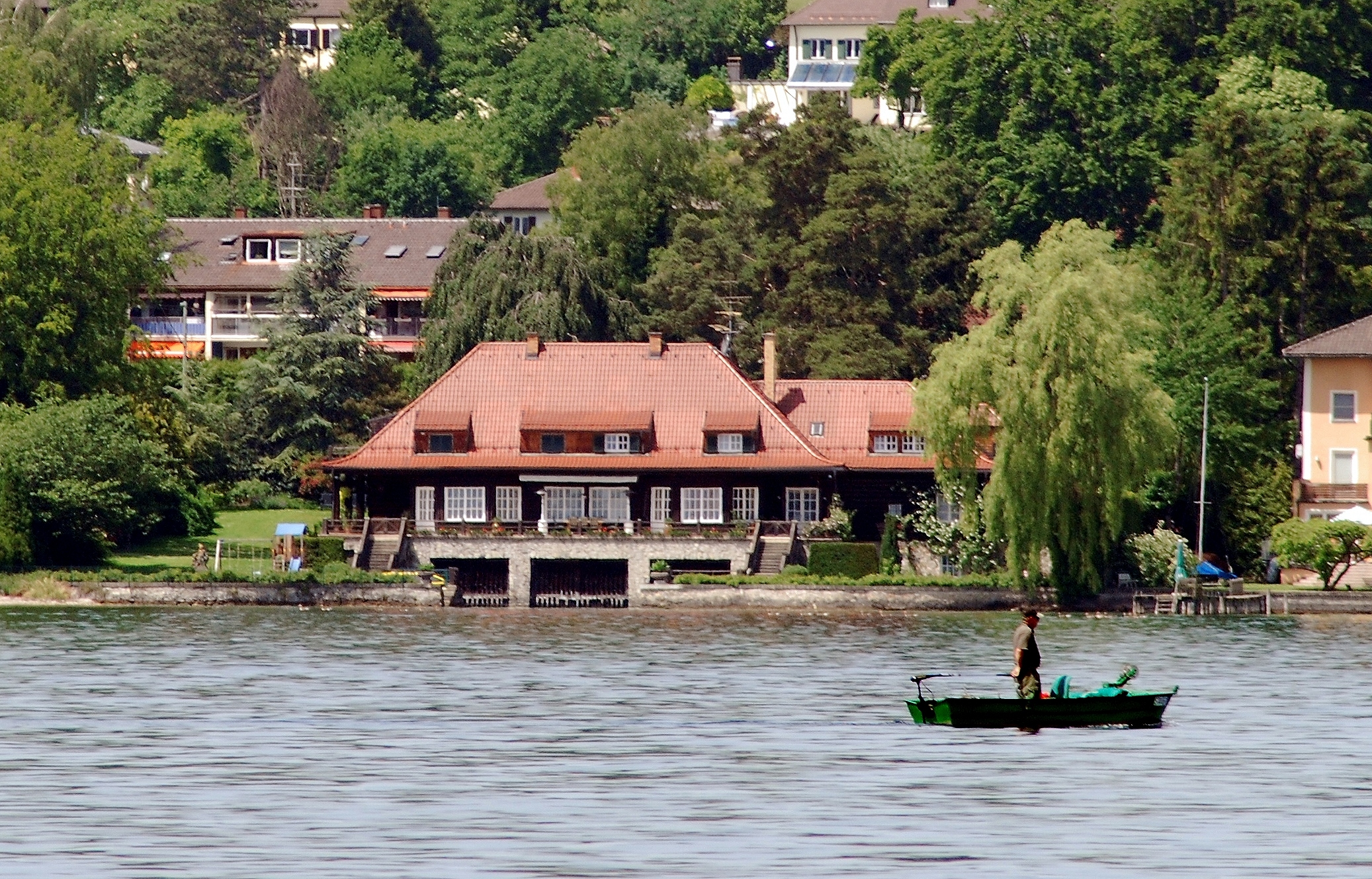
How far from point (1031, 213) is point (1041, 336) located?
38222 millimetres

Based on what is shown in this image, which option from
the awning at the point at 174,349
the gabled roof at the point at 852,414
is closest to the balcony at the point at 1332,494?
the gabled roof at the point at 852,414

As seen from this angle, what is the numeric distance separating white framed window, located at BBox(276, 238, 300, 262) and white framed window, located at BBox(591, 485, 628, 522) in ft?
123

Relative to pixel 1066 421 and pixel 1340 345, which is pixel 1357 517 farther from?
pixel 1066 421

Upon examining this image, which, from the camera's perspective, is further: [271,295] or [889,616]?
[271,295]

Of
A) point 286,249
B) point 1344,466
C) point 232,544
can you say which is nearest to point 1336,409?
point 1344,466

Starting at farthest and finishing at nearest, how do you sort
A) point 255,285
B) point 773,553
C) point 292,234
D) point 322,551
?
point 292,234, point 255,285, point 322,551, point 773,553

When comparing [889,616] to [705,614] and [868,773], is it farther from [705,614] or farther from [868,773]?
[868,773]

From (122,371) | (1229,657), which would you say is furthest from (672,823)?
(122,371)

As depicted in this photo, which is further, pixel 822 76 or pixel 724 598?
pixel 822 76

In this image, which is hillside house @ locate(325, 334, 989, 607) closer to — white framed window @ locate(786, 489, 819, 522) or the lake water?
white framed window @ locate(786, 489, 819, 522)

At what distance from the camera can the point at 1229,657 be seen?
6644 centimetres

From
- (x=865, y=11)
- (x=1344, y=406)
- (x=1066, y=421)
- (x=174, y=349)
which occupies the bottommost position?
(x=1066, y=421)

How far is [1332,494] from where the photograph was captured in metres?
92.4

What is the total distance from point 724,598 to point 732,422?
8203 mm
